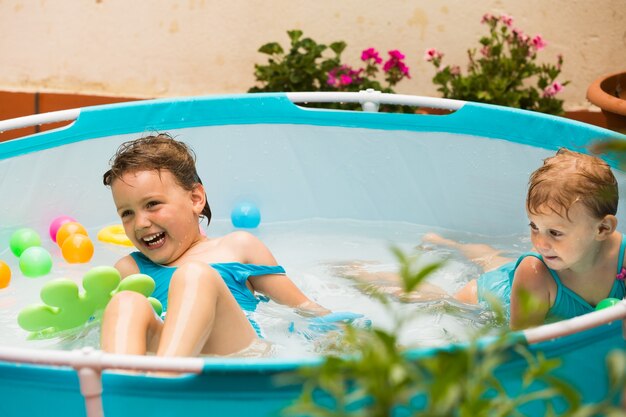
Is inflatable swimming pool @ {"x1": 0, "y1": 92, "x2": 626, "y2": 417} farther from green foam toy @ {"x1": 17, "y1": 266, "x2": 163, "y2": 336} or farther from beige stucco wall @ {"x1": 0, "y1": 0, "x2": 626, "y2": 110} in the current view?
beige stucco wall @ {"x1": 0, "y1": 0, "x2": 626, "y2": 110}

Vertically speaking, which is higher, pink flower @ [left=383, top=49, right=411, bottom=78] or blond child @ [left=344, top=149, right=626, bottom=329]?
pink flower @ [left=383, top=49, right=411, bottom=78]

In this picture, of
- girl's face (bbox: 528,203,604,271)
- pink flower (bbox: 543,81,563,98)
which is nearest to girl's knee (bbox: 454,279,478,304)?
Result: girl's face (bbox: 528,203,604,271)

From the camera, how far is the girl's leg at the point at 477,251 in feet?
7.20

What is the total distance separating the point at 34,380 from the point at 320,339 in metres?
0.69

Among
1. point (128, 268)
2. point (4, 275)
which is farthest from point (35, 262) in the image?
point (128, 268)

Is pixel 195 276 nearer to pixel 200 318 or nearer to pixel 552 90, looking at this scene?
pixel 200 318

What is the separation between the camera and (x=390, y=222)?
2471 mm

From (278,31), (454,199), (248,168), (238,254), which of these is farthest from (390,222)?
(278,31)

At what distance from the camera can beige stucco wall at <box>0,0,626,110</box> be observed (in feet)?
10.3

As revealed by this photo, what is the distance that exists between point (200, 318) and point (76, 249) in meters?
0.86

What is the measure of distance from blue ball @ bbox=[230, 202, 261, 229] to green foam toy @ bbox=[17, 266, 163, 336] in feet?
2.36

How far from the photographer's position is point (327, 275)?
85.6 inches

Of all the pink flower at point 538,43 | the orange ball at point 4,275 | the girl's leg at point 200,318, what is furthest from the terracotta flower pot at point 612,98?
the orange ball at point 4,275

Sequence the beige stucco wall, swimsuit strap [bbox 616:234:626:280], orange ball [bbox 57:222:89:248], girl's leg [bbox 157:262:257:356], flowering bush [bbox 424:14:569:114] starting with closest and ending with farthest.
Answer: girl's leg [bbox 157:262:257:356] → swimsuit strap [bbox 616:234:626:280] → orange ball [bbox 57:222:89:248] → flowering bush [bbox 424:14:569:114] → the beige stucco wall
